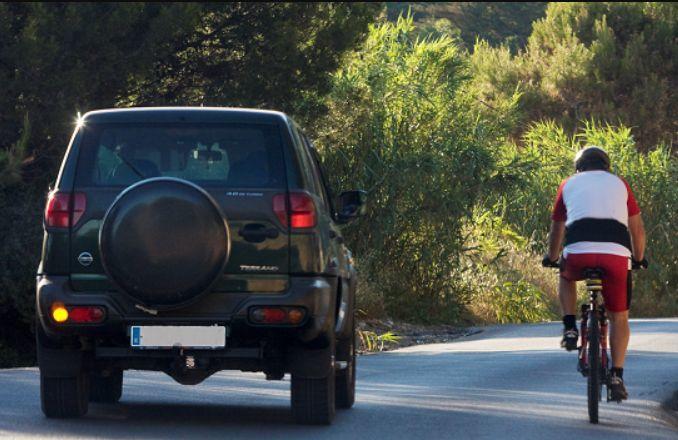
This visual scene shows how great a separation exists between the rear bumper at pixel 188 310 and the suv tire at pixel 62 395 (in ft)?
1.80

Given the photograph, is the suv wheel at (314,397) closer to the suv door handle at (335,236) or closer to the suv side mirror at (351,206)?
the suv door handle at (335,236)

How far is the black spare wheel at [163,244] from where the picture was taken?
29.5 ft

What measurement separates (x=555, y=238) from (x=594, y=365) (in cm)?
115

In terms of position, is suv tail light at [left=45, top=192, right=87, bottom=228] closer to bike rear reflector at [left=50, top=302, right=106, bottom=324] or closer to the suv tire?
bike rear reflector at [left=50, top=302, right=106, bottom=324]

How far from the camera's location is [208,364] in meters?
9.45

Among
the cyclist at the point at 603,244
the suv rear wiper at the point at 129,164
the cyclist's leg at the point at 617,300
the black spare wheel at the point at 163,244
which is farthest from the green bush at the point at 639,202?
the black spare wheel at the point at 163,244

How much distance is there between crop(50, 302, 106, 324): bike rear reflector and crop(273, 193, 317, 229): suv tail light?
114 cm

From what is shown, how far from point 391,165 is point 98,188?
1725 centimetres

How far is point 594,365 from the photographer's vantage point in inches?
386

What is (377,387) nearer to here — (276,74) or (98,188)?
(98,188)

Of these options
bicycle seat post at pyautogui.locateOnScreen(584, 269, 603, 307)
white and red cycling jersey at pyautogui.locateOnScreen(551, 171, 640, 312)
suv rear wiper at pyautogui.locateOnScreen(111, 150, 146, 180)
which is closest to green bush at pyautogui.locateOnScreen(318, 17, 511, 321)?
white and red cycling jersey at pyautogui.locateOnScreen(551, 171, 640, 312)

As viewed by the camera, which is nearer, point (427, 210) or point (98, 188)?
point (98, 188)

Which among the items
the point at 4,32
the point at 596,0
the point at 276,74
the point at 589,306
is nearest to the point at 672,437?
the point at 589,306

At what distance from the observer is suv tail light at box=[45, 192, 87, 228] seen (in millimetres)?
9250
